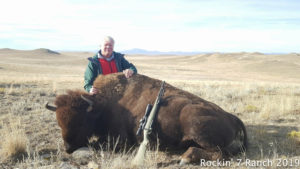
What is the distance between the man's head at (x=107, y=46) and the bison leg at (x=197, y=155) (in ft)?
9.74

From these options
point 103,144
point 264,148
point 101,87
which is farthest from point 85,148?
point 264,148

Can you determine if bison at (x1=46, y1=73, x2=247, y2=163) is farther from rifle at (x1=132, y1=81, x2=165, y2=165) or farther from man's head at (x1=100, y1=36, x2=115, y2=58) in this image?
man's head at (x1=100, y1=36, x2=115, y2=58)

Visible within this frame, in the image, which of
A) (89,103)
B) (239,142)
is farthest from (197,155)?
(89,103)

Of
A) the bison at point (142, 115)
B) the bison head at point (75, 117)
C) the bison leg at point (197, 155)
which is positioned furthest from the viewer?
the bison head at point (75, 117)

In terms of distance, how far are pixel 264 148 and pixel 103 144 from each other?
3059mm

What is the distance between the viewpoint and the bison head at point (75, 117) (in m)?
4.64

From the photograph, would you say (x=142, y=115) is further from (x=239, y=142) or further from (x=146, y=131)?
(x=239, y=142)

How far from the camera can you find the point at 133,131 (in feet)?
16.6

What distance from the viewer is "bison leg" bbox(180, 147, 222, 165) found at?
4211 millimetres

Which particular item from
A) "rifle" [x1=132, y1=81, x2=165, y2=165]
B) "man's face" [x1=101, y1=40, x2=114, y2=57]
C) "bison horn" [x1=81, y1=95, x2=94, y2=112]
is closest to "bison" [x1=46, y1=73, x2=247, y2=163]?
"bison horn" [x1=81, y1=95, x2=94, y2=112]

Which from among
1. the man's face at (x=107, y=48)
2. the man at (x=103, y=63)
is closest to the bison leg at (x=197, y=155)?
the man at (x=103, y=63)

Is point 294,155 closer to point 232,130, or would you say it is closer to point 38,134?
point 232,130

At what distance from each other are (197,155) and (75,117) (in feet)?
7.08

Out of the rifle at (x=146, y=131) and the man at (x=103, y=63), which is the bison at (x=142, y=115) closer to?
the rifle at (x=146, y=131)
